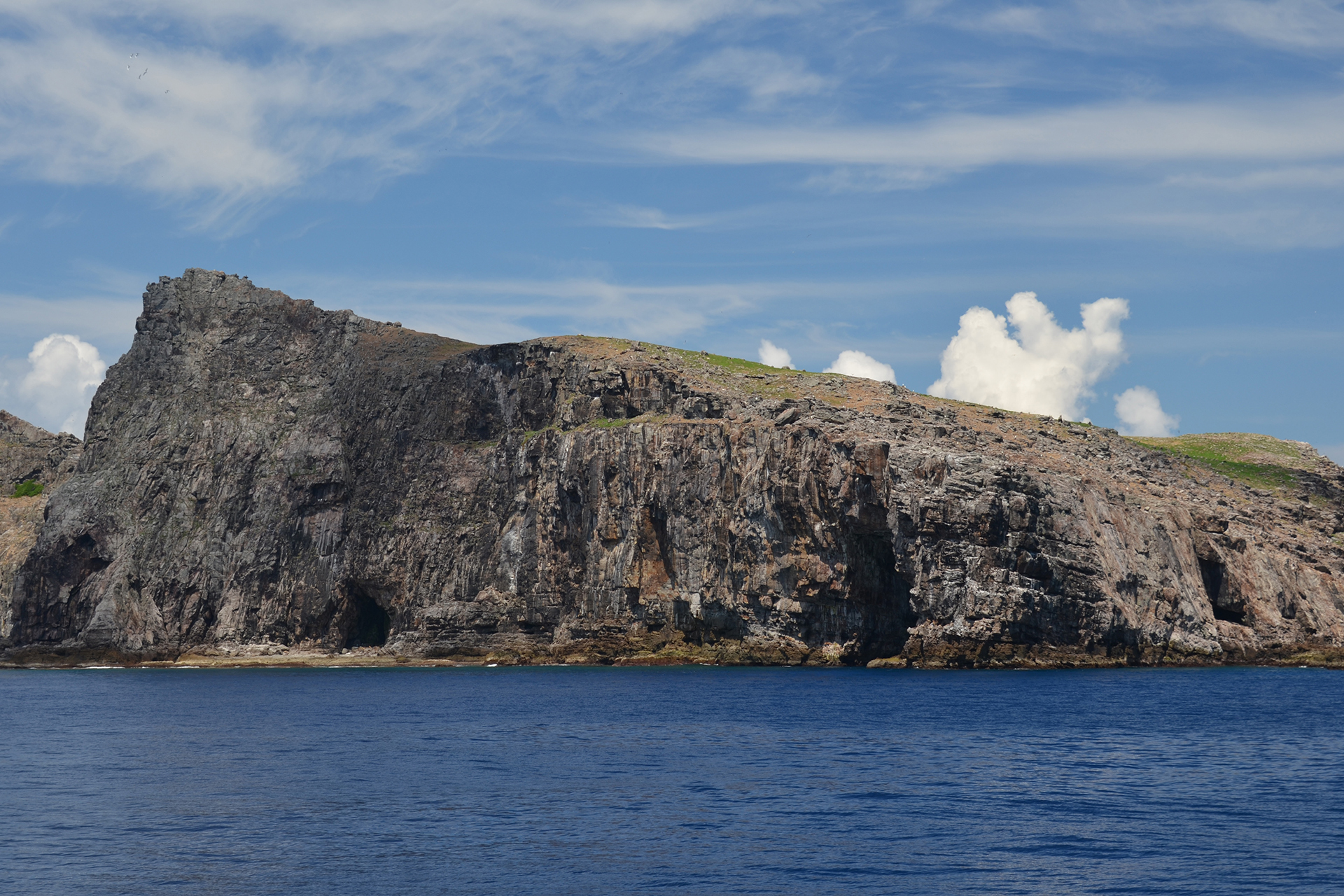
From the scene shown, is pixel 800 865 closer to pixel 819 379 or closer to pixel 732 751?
pixel 732 751

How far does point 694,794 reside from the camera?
46.6m

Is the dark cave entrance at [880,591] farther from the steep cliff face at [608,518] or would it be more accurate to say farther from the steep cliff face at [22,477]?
the steep cliff face at [22,477]

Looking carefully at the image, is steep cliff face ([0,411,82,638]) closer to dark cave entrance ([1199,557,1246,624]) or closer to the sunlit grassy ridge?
dark cave entrance ([1199,557,1246,624])

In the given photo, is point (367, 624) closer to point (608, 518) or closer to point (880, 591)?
point (608, 518)

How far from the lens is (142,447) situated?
158 metres

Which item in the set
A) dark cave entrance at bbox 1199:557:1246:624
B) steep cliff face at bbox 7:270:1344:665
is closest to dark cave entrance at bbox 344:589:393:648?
steep cliff face at bbox 7:270:1344:665

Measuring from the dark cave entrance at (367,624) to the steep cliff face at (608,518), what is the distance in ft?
1.46

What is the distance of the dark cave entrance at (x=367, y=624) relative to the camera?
153250mm

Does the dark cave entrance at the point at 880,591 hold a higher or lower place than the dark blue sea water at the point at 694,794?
higher

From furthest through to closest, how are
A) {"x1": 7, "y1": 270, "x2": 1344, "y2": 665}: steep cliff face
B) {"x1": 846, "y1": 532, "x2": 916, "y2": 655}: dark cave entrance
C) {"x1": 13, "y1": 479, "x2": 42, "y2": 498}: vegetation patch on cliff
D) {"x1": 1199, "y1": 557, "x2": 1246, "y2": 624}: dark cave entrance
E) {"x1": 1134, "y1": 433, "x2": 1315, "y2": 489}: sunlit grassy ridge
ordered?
{"x1": 13, "y1": 479, "x2": 42, "y2": 498}: vegetation patch on cliff → {"x1": 1134, "y1": 433, "x2": 1315, "y2": 489}: sunlit grassy ridge → {"x1": 846, "y1": 532, "x2": 916, "y2": 655}: dark cave entrance → {"x1": 1199, "y1": 557, "x2": 1246, "y2": 624}: dark cave entrance → {"x1": 7, "y1": 270, "x2": 1344, "y2": 665}: steep cliff face

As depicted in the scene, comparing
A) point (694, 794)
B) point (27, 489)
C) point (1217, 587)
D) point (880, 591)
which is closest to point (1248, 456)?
point (1217, 587)

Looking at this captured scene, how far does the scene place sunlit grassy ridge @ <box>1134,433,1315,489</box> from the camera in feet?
550

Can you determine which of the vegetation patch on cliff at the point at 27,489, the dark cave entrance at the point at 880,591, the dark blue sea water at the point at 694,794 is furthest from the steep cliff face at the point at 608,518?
the vegetation patch on cliff at the point at 27,489

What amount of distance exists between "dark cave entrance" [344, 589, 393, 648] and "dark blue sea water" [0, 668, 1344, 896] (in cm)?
6574
